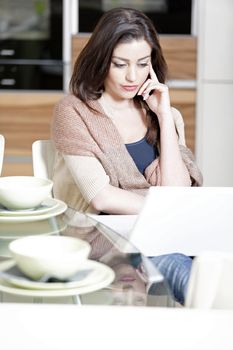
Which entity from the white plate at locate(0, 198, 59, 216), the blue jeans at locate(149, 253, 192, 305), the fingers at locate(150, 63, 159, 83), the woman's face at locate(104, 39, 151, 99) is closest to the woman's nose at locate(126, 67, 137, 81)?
the woman's face at locate(104, 39, 151, 99)

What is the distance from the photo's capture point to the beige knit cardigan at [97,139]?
8.22 feet

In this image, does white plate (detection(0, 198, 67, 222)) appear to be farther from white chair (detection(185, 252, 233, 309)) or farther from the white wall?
the white wall

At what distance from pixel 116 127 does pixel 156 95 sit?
19cm

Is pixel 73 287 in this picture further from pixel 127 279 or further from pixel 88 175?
pixel 88 175

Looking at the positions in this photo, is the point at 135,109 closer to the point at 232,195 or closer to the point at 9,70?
the point at 232,195

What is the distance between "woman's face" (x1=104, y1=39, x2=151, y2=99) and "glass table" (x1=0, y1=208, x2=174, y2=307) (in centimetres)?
77

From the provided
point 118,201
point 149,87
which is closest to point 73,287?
point 118,201

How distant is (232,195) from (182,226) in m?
0.15

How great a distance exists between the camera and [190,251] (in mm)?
2068

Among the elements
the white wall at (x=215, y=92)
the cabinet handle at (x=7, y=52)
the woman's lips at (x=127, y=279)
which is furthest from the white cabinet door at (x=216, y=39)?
the woman's lips at (x=127, y=279)

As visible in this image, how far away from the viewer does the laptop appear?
6.51ft

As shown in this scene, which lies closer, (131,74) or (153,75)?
(131,74)

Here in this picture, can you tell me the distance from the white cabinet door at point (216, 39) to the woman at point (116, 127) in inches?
67.4

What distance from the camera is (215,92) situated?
4.35 meters
